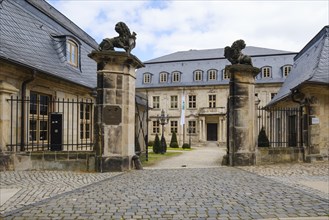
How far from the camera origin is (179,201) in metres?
5.79

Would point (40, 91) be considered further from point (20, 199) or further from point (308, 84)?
point (308, 84)

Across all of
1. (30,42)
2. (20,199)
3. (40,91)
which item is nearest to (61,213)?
(20,199)

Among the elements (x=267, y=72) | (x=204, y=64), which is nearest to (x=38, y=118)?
(x=204, y=64)

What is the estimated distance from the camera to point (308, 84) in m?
13.0

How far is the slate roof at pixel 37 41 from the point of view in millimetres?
11711

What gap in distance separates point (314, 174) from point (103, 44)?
285 inches

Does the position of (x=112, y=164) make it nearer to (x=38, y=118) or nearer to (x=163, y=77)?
(x=38, y=118)

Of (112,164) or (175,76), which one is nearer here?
(112,164)

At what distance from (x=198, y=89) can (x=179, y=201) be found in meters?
36.4

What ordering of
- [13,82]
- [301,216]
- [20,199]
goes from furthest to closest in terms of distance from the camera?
1. [13,82]
2. [20,199]
3. [301,216]

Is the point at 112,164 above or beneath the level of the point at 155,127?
beneath

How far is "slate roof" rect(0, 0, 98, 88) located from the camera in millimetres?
11711

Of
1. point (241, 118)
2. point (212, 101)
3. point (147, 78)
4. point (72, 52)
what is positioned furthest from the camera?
point (147, 78)

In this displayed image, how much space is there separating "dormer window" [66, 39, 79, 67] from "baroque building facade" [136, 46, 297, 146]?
23.3 meters
